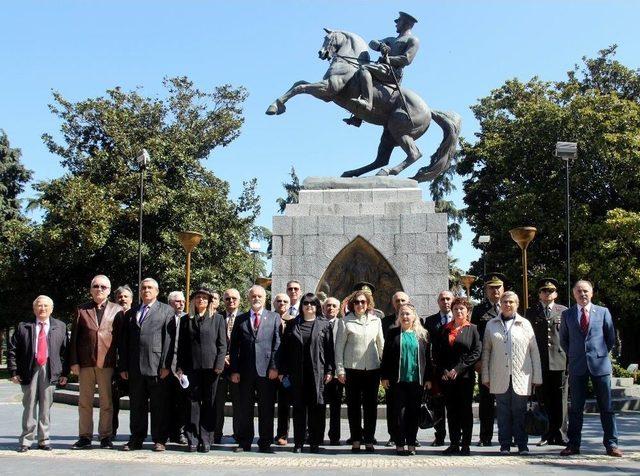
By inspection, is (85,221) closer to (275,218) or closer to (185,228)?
(185,228)

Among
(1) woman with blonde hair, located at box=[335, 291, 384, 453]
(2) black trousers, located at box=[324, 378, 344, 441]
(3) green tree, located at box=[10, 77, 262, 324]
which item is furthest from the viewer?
(3) green tree, located at box=[10, 77, 262, 324]

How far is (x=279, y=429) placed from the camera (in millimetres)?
8523

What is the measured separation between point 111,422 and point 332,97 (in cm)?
739

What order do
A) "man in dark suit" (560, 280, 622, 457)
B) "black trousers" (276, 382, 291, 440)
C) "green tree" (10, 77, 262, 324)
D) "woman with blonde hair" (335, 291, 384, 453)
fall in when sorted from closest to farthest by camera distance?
"man in dark suit" (560, 280, 622, 457), "woman with blonde hair" (335, 291, 384, 453), "black trousers" (276, 382, 291, 440), "green tree" (10, 77, 262, 324)

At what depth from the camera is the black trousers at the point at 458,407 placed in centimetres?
775

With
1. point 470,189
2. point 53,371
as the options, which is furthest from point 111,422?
point 470,189

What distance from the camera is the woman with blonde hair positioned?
795 cm

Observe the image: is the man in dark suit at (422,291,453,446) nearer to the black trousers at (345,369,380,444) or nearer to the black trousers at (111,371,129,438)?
the black trousers at (345,369,380,444)

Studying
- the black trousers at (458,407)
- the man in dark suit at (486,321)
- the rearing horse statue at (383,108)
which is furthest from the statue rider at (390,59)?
the black trousers at (458,407)

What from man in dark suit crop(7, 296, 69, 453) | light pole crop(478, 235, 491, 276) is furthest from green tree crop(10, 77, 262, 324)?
man in dark suit crop(7, 296, 69, 453)

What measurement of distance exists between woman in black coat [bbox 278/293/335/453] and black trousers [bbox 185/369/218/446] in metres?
0.79

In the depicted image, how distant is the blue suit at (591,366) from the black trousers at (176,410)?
4.17 m

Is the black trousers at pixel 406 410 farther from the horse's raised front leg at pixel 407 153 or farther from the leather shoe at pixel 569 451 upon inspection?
the horse's raised front leg at pixel 407 153

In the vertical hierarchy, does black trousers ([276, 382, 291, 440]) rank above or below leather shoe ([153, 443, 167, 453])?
above
